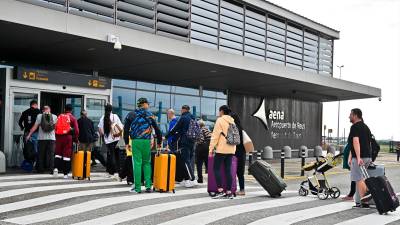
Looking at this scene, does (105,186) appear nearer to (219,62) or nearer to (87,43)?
(87,43)

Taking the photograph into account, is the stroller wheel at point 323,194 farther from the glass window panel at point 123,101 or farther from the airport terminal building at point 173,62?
the glass window panel at point 123,101

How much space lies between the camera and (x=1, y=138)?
47.3ft

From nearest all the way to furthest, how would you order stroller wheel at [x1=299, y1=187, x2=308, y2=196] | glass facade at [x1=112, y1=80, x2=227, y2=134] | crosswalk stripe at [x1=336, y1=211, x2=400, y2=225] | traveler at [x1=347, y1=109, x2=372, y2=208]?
crosswalk stripe at [x1=336, y1=211, x2=400, y2=225] → traveler at [x1=347, y1=109, x2=372, y2=208] → stroller wheel at [x1=299, y1=187, x2=308, y2=196] → glass facade at [x1=112, y1=80, x2=227, y2=134]


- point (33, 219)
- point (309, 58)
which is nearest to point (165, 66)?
point (33, 219)

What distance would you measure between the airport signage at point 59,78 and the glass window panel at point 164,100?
610 cm

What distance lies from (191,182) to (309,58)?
19.8 m

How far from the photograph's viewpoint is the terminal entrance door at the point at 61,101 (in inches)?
632

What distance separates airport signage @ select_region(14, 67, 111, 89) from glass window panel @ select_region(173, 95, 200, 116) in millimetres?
7238

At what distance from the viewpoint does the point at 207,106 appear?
82.8 ft

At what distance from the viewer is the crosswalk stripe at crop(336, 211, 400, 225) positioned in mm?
7565

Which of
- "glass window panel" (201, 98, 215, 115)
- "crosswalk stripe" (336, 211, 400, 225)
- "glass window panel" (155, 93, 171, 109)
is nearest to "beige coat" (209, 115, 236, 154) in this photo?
"crosswalk stripe" (336, 211, 400, 225)

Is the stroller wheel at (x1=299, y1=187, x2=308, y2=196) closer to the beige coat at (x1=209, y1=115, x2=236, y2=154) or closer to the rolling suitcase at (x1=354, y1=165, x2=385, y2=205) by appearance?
the rolling suitcase at (x1=354, y1=165, x2=385, y2=205)

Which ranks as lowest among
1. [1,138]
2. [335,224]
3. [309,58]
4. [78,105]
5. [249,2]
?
[335,224]

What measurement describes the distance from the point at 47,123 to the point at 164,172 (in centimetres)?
424
